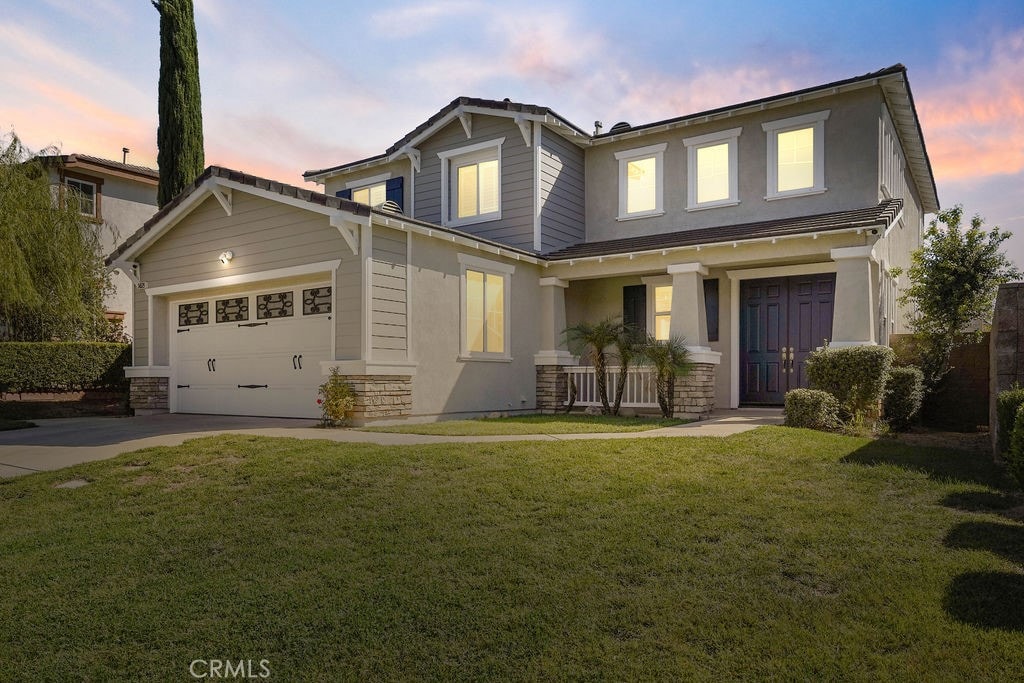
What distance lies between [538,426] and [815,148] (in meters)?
7.47

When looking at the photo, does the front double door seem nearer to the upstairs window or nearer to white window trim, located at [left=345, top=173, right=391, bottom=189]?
white window trim, located at [left=345, top=173, right=391, bottom=189]

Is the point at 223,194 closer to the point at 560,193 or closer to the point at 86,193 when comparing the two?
the point at 560,193

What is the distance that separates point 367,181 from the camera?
680 inches

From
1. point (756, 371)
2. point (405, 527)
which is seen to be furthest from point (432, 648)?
point (756, 371)

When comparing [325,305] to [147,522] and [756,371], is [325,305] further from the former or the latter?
[756,371]

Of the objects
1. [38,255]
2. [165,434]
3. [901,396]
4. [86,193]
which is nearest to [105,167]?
[86,193]

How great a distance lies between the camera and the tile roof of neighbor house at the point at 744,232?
444 inches

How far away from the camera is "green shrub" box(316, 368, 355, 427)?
10.4 meters

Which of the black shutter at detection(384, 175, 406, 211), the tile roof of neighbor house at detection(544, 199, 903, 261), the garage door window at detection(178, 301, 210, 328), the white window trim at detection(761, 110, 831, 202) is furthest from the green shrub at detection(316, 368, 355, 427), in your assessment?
the white window trim at detection(761, 110, 831, 202)

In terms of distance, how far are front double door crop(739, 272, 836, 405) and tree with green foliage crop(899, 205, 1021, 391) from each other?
5.01ft

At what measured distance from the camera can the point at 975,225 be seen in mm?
11781

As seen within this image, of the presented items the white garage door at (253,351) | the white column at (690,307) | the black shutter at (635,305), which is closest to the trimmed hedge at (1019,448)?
the white column at (690,307)

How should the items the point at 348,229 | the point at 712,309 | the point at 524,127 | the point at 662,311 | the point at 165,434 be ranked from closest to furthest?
the point at 165,434, the point at 348,229, the point at 712,309, the point at 524,127, the point at 662,311

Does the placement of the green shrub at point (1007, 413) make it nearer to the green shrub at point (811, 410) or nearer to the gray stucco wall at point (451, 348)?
the green shrub at point (811, 410)
